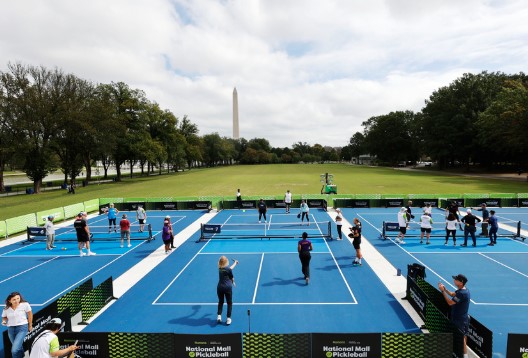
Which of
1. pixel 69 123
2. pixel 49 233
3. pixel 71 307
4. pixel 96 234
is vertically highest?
pixel 69 123

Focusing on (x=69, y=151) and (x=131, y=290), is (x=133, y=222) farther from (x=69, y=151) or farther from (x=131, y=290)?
(x=69, y=151)

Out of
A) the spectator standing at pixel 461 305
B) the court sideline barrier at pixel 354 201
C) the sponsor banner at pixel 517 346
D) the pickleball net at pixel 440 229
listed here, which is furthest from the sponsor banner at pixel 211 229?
the sponsor banner at pixel 517 346

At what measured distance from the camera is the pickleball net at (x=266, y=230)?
2083 cm

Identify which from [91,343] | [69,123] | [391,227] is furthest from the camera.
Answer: [69,123]

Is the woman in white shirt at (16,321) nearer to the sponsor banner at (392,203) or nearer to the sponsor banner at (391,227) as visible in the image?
the sponsor banner at (391,227)

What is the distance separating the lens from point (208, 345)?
7.63 m

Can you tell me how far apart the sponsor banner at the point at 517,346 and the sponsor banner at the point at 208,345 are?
19.1ft

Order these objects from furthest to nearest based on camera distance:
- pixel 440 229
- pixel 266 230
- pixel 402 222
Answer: pixel 266 230 → pixel 440 229 → pixel 402 222

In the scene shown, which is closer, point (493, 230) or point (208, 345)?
point (208, 345)

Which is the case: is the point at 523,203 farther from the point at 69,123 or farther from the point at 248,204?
the point at 69,123

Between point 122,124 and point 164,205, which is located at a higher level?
point 122,124

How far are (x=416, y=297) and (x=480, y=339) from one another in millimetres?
2685

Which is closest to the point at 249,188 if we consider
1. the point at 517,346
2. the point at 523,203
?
the point at 523,203

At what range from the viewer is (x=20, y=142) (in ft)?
156
